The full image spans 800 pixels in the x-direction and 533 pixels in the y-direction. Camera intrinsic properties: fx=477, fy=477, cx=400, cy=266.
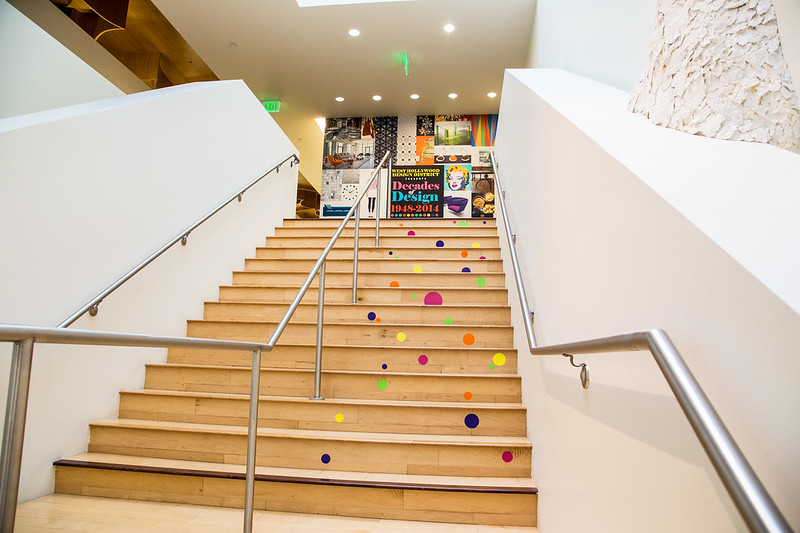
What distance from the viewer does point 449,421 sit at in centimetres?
252

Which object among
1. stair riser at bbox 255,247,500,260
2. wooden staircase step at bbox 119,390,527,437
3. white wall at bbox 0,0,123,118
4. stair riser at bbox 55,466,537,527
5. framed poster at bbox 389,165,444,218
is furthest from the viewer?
framed poster at bbox 389,165,444,218

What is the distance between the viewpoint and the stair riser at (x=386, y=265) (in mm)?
4047

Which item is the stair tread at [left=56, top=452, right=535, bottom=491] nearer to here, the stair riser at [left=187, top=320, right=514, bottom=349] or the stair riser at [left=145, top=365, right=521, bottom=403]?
the stair riser at [left=145, top=365, right=521, bottom=403]

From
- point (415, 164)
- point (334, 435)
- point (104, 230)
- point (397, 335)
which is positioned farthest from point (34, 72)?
point (415, 164)

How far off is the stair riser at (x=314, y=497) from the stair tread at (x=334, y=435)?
0.82ft

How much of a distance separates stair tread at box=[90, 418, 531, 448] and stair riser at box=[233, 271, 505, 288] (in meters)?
1.46

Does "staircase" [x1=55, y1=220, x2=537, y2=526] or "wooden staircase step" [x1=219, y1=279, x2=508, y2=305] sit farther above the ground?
"wooden staircase step" [x1=219, y1=279, x2=508, y2=305]

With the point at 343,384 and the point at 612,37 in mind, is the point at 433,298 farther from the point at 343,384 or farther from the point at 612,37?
the point at 612,37

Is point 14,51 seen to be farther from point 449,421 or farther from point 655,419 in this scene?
point 655,419

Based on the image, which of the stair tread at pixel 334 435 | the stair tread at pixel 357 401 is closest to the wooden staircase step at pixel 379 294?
the stair tread at pixel 357 401

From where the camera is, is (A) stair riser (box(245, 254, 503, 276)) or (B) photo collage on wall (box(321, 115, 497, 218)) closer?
(A) stair riser (box(245, 254, 503, 276))

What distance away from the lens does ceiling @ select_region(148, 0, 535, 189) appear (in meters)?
6.35

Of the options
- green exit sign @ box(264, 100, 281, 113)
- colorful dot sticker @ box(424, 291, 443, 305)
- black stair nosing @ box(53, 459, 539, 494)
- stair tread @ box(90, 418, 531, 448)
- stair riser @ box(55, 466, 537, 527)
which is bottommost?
stair riser @ box(55, 466, 537, 527)

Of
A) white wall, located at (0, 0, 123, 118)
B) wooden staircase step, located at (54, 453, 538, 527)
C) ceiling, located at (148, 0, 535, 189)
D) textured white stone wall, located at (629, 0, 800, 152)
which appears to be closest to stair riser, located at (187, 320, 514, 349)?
wooden staircase step, located at (54, 453, 538, 527)
